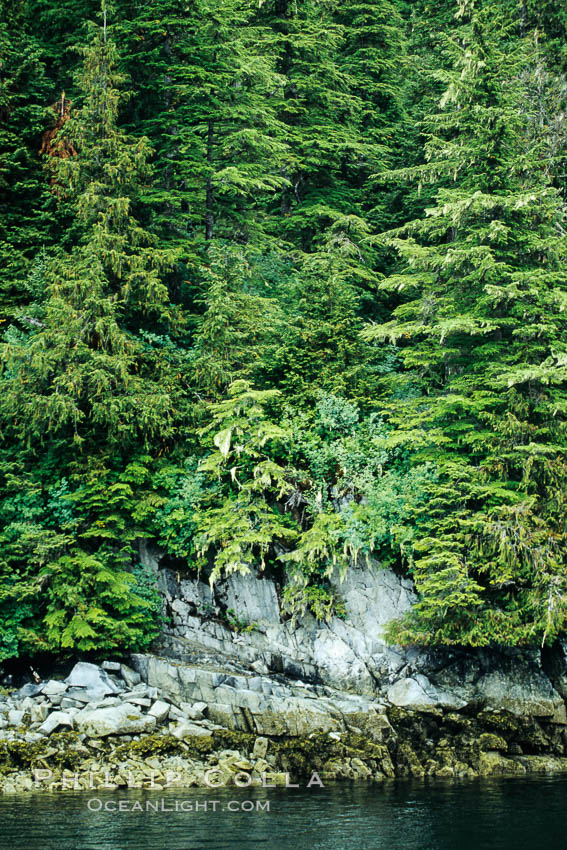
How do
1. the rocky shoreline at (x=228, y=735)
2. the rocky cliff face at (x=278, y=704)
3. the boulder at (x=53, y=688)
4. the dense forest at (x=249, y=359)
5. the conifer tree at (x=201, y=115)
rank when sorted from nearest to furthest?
the rocky shoreline at (x=228, y=735) < the rocky cliff face at (x=278, y=704) < the boulder at (x=53, y=688) < the dense forest at (x=249, y=359) < the conifer tree at (x=201, y=115)

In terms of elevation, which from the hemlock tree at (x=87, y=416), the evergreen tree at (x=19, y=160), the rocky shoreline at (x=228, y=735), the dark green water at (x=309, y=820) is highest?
the evergreen tree at (x=19, y=160)

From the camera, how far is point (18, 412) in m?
17.5

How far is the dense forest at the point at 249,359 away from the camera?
53.4 feet

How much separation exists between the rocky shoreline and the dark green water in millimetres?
873

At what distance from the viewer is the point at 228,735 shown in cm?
1490

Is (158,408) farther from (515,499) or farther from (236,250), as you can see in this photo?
(515,499)

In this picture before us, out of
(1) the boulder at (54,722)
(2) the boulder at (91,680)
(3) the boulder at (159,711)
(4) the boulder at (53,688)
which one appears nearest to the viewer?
(1) the boulder at (54,722)

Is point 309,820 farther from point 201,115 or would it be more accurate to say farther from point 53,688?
point 201,115

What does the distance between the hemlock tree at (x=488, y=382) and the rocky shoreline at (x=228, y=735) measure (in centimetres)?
206

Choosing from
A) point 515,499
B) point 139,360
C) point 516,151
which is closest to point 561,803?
point 515,499

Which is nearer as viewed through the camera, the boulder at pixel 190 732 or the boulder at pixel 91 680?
the boulder at pixel 190 732

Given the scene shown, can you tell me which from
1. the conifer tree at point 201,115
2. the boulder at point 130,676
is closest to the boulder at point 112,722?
the boulder at point 130,676

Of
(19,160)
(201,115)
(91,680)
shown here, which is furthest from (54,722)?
(201,115)

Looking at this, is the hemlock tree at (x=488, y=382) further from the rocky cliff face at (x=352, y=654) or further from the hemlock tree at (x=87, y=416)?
the hemlock tree at (x=87, y=416)
